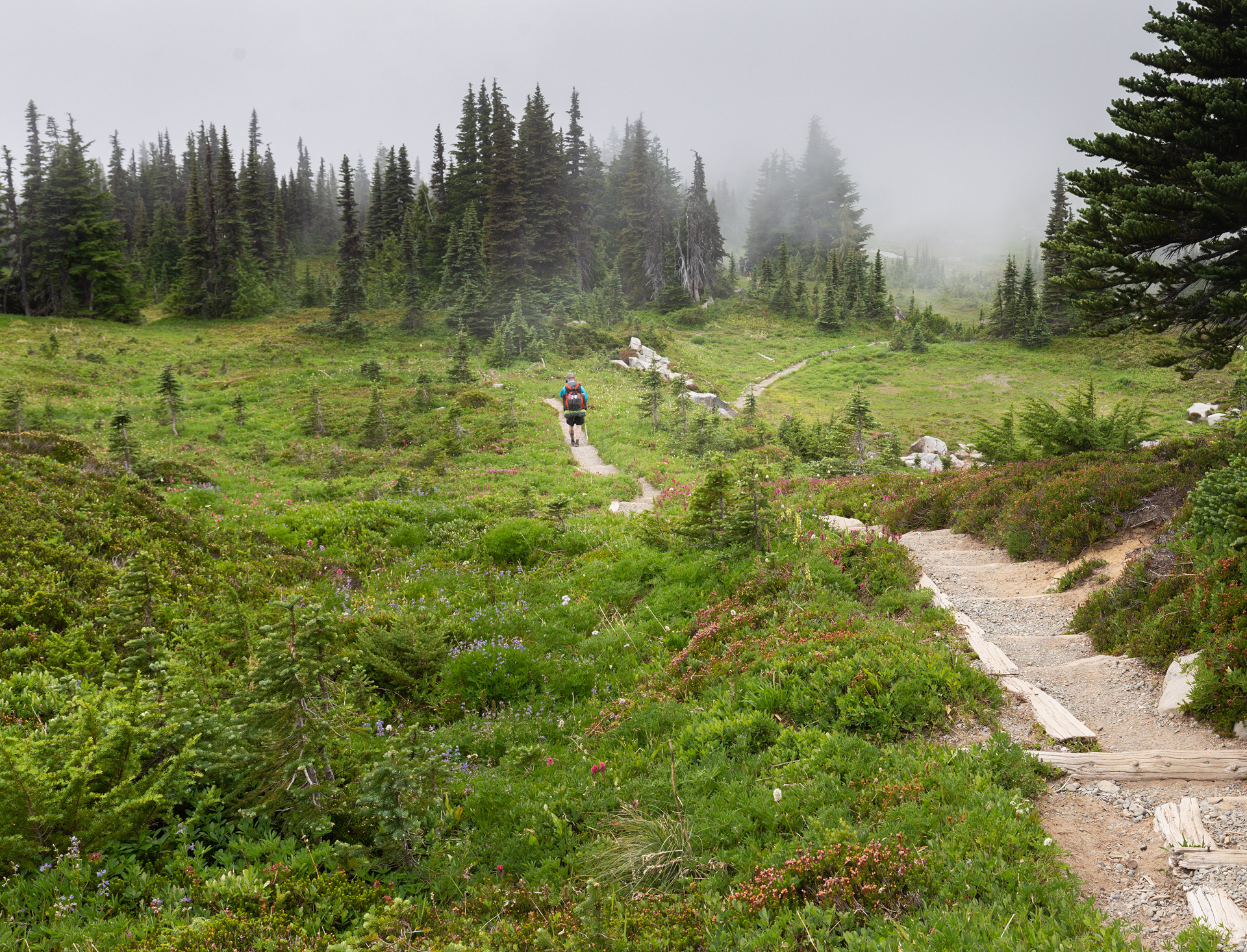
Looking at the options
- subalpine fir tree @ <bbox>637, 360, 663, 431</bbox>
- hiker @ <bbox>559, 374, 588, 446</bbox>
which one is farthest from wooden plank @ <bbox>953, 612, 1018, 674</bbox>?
subalpine fir tree @ <bbox>637, 360, 663, 431</bbox>

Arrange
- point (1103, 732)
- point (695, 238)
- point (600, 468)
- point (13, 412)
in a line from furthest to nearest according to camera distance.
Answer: point (695, 238) → point (600, 468) → point (13, 412) → point (1103, 732)

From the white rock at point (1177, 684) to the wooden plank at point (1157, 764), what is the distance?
2.81ft

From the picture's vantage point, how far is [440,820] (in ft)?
18.7

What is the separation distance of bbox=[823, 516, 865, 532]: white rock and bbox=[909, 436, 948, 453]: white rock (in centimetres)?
2048

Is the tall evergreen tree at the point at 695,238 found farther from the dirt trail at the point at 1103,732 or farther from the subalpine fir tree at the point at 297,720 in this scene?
the subalpine fir tree at the point at 297,720

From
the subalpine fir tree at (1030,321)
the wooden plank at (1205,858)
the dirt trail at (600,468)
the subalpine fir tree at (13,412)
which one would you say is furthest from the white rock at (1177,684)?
the subalpine fir tree at (1030,321)

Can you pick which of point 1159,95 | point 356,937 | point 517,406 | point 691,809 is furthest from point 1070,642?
point 517,406

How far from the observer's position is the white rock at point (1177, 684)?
20.8 feet

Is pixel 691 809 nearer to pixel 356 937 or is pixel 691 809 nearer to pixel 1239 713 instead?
pixel 356 937

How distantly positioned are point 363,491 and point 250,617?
10.3 meters

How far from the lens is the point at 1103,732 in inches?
250

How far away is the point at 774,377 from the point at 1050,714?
157 feet

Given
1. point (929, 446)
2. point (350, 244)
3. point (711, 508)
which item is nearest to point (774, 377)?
point (929, 446)

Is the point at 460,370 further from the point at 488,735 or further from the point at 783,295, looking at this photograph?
the point at 783,295
